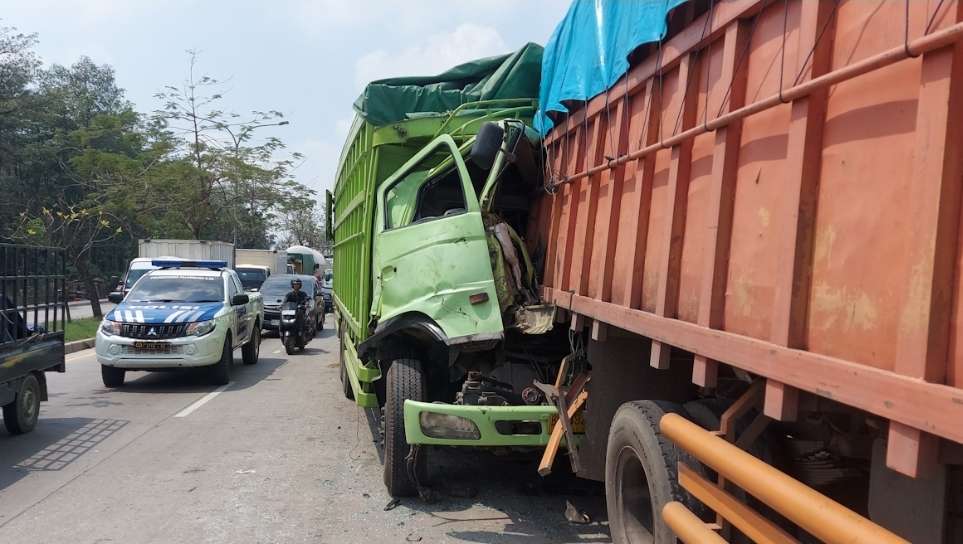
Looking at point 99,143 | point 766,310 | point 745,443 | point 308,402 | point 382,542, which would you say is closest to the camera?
point 766,310

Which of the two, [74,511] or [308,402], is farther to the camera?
[308,402]

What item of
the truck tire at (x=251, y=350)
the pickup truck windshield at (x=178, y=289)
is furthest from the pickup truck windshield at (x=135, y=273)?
the pickup truck windshield at (x=178, y=289)

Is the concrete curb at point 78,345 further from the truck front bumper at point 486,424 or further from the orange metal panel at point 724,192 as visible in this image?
the orange metal panel at point 724,192

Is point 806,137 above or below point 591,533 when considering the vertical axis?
above

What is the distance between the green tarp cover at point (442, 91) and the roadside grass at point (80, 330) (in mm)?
12621

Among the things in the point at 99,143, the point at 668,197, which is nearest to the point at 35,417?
the point at 668,197

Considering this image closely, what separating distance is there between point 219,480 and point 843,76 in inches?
214

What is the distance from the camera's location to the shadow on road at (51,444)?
6.02 m

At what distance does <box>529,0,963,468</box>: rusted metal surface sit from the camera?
62.8 inches

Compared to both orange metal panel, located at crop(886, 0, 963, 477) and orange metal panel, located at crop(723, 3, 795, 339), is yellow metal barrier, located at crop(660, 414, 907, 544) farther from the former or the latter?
orange metal panel, located at crop(723, 3, 795, 339)

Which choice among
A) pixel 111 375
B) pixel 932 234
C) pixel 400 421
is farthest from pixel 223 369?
pixel 932 234

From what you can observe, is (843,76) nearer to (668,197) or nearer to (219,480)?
(668,197)

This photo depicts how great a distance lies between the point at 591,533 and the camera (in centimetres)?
464

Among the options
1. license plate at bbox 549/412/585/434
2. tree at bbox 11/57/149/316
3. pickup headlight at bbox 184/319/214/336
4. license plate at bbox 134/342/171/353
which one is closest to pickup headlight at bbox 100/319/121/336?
license plate at bbox 134/342/171/353
